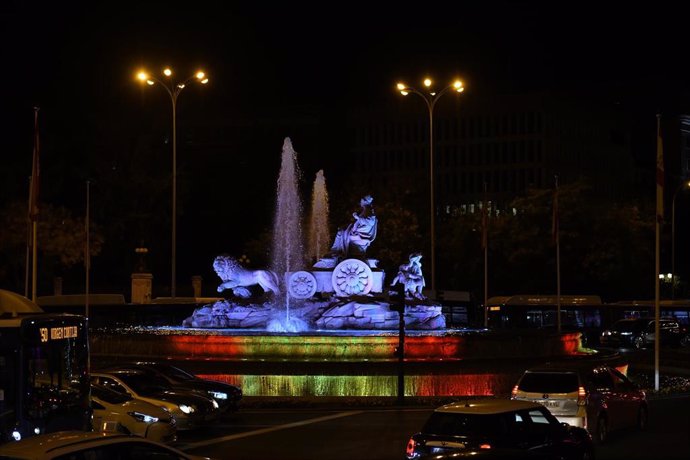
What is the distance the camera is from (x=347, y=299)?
121ft

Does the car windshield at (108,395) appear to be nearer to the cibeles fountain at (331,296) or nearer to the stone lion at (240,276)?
the cibeles fountain at (331,296)

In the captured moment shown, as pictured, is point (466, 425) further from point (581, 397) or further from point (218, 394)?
point (218, 394)

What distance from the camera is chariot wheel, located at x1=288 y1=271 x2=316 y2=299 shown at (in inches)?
1468

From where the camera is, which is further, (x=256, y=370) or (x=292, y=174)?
(x=292, y=174)

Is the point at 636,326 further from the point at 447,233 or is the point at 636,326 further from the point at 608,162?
the point at 608,162

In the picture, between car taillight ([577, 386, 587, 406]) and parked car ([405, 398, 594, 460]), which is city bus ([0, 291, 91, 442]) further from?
car taillight ([577, 386, 587, 406])

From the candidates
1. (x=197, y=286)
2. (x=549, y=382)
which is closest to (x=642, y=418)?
(x=549, y=382)

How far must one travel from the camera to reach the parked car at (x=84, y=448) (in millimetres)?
9188

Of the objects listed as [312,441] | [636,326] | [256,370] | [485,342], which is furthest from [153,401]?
[636,326]

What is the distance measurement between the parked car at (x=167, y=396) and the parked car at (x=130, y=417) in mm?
947

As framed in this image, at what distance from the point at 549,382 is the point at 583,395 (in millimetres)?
710

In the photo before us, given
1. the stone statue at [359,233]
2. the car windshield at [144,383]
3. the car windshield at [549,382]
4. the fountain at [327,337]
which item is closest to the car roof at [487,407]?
the car windshield at [549,382]

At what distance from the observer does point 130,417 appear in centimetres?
2047

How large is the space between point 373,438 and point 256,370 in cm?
908
